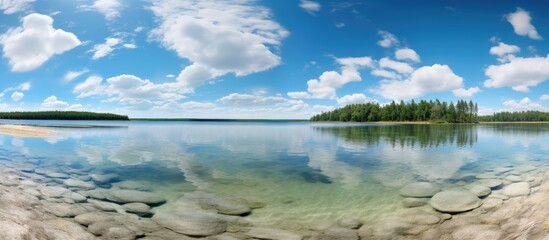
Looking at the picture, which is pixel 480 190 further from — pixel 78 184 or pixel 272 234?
pixel 78 184

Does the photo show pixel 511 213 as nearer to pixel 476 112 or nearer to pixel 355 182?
pixel 355 182

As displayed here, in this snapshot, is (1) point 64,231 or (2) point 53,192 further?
(2) point 53,192

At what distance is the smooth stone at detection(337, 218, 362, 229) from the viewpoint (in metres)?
9.61

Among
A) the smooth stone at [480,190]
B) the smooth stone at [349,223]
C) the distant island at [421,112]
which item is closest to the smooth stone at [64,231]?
→ the smooth stone at [349,223]

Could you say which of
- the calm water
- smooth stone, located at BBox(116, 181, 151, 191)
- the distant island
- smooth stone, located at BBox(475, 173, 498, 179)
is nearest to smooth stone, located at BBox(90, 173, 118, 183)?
the calm water

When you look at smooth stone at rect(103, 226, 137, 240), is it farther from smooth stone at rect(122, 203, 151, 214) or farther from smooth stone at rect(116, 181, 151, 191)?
smooth stone at rect(116, 181, 151, 191)

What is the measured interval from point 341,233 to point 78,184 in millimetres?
12268

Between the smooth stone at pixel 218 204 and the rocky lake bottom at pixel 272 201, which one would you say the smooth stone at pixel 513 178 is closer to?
the rocky lake bottom at pixel 272 201

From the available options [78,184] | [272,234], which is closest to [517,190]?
[272,234]

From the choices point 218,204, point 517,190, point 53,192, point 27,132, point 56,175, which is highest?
point 27,132

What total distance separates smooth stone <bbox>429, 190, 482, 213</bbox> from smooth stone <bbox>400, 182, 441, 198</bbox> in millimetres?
948

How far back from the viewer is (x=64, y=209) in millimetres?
10094

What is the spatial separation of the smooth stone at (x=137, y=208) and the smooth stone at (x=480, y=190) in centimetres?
1257

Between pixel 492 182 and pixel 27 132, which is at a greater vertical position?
pixel 27 132
